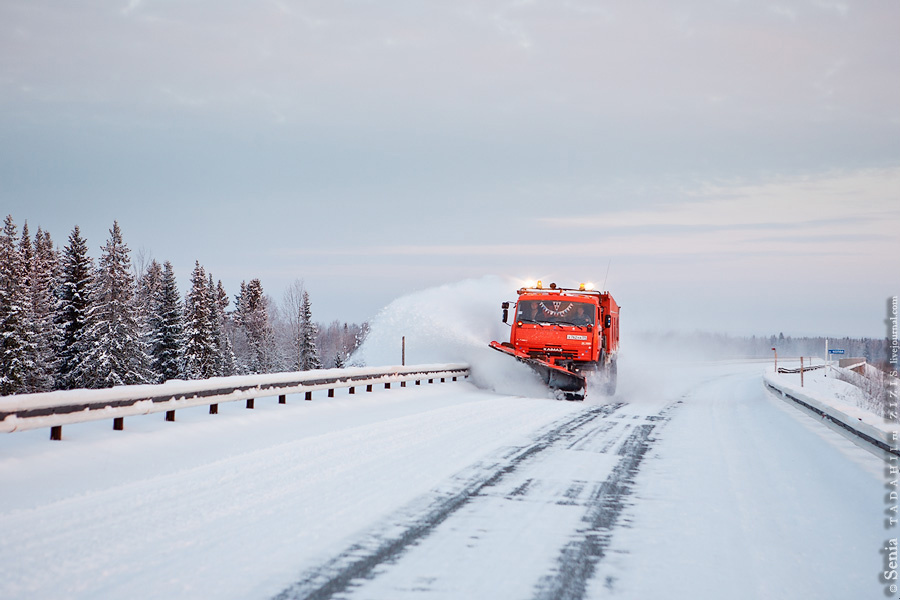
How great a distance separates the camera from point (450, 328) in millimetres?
25953

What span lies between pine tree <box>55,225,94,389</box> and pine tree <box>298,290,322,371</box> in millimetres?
25057

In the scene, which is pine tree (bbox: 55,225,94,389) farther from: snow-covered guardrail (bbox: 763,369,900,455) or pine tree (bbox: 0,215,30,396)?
snow-covered guardrail (bbox: 763,369,900,455)

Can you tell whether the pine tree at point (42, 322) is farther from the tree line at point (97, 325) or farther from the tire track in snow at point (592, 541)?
the tire track in snow at point (592, 541)

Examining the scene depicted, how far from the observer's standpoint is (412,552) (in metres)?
5.08

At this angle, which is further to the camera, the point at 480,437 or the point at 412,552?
the point at 480,437

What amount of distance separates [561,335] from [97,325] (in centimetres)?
3473

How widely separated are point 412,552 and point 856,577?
2985mm

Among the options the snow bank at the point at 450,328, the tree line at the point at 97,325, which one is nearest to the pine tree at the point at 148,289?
the tree line at the point at 97,325

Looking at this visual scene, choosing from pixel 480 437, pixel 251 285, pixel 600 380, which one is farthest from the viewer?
pixel 251 285

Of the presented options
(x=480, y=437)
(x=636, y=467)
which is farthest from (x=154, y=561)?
(x=480, y=437)

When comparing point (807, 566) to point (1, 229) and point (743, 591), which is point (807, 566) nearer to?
point (743, 591)

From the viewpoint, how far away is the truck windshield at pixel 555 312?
832 inches

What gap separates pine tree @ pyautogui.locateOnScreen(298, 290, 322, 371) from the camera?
6925cm

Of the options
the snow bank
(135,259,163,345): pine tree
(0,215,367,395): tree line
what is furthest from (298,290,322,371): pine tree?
the snow bank
